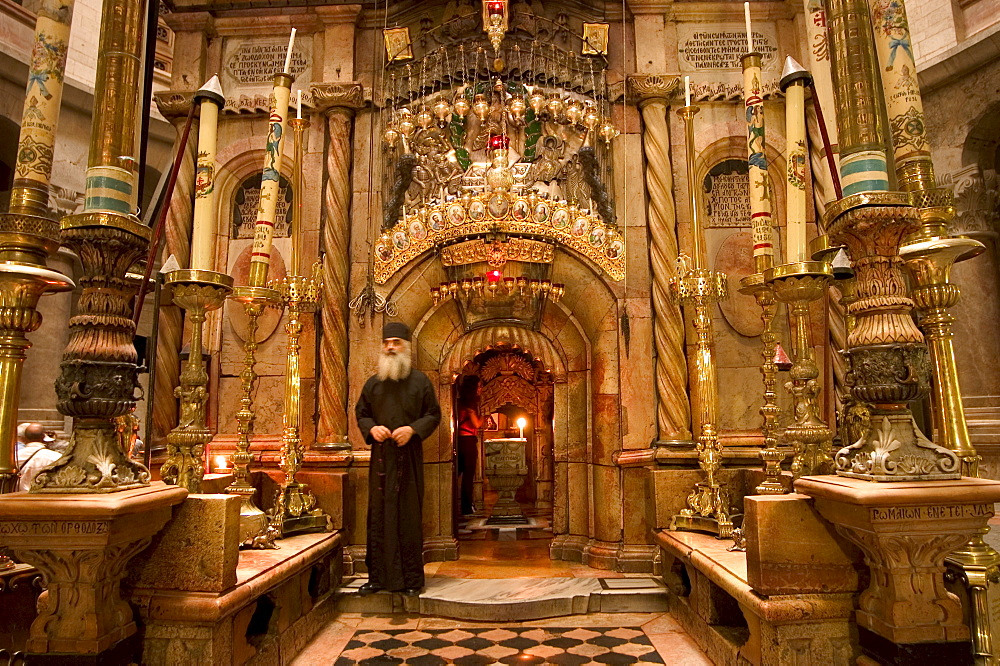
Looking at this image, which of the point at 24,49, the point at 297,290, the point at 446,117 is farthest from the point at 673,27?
the point at 24,49

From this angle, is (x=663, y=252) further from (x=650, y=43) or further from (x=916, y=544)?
(x=916, y=544)

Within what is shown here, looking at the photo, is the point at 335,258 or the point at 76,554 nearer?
the point at 76,554

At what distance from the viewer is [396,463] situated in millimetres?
4715

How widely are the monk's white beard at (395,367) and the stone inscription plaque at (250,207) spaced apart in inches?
102

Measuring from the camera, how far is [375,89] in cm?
658

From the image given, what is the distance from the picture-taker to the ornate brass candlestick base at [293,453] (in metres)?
4.78

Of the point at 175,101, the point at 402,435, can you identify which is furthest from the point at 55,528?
the point at 175,101

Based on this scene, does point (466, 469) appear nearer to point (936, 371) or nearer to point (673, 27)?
point (673, 27)

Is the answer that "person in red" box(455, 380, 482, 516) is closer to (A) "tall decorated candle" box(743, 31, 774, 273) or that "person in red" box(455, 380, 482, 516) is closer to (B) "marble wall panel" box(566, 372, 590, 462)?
(B) "marble wall panel" box(566, 372, 590, 462)

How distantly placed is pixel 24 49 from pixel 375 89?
15.1 feet

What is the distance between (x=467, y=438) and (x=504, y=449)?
76.0 inches

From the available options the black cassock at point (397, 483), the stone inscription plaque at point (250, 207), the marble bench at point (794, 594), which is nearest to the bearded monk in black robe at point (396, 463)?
the black cassock at point (397, 483)

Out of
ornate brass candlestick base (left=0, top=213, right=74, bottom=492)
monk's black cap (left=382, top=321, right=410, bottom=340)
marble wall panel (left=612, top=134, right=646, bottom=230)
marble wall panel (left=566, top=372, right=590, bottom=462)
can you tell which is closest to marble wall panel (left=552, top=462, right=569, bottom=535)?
marble wall panel (left=566, top=372, right=590, bottom=462)

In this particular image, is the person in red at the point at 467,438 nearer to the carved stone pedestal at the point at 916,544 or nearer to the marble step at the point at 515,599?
the marble step at the point at 515,599
